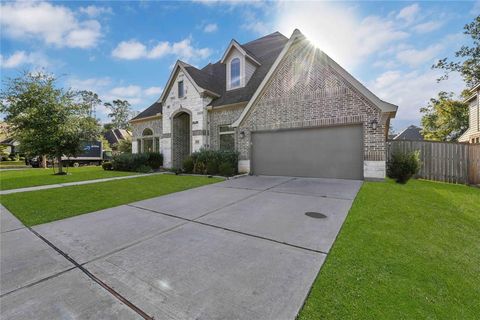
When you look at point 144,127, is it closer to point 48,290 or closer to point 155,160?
point 155,160

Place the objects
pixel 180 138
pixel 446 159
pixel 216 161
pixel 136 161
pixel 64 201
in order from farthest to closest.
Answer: pixel 180 138, pixel 136 161, pixel 216 161, pixel 446 159, pixel 64 201

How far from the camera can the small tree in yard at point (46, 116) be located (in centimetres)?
1315

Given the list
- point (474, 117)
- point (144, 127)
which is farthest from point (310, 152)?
point (474, 117)

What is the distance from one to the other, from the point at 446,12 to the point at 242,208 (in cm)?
1192

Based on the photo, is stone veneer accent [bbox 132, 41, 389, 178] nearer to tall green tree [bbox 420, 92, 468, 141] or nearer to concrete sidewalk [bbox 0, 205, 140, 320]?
concrete sidewalk [bbox 0, 205, 140, 320]

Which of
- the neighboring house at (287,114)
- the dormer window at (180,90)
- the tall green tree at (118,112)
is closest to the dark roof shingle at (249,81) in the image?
the neighboring house at (287,114)

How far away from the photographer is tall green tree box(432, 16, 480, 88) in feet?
58.4

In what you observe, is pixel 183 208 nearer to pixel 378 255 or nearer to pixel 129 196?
pixel 129 196

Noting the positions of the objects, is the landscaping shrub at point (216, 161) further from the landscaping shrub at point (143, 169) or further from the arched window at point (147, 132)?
the arched window at point (147, 132)

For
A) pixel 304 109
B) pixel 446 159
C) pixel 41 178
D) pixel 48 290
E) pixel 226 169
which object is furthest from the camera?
pixel 41 178

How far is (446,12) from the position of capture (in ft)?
28.5

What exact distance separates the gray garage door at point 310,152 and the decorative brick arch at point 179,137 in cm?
704

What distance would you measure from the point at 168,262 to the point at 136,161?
13.8 m

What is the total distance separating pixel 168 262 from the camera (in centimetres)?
272
